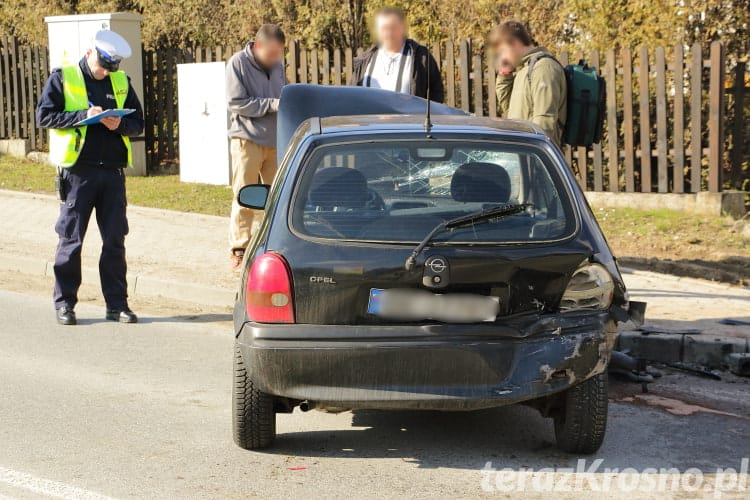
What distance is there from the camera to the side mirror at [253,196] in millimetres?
6191

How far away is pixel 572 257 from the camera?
192 inches

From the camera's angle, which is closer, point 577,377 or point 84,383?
point 577,377

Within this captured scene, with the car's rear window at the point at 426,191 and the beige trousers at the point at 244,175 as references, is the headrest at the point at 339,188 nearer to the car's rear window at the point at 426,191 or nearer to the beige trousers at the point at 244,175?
the car's rear window at the point at 426,191

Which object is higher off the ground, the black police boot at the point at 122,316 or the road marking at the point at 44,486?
the black police boot at the point at 122,316

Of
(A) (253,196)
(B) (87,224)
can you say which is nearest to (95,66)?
(B) (87,224)

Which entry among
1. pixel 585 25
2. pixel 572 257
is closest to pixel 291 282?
pixel 572 257

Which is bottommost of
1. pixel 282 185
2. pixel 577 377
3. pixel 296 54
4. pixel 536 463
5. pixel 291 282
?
pixel 536 463

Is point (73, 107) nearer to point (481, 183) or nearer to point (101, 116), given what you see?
point (101, 116)

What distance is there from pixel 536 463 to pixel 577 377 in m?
0.48

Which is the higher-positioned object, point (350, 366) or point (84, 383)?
point (350, 366)

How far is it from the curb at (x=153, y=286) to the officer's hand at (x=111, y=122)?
1.62 meters

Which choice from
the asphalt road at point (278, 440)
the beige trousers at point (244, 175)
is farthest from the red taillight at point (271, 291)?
the beige trousers at point (244, 175)

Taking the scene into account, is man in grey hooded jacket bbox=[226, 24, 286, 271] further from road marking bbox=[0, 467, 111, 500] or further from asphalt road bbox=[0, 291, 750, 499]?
road marking bbox=[0, 467, 111, 500]

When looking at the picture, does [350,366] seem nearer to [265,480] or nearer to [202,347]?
[265,480]
